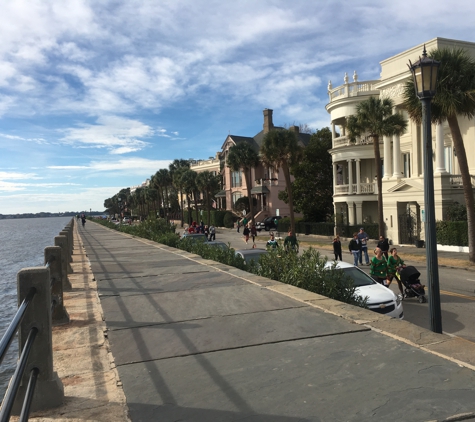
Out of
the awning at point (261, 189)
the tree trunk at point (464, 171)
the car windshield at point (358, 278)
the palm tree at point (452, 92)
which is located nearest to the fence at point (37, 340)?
the car windshield at point (358, 278)

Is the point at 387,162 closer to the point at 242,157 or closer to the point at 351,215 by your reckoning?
the point at 351,215

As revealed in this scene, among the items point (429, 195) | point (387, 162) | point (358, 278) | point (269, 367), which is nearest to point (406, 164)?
point (387, 162)

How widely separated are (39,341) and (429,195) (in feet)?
20.2

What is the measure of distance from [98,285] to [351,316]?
→ 20.2ft

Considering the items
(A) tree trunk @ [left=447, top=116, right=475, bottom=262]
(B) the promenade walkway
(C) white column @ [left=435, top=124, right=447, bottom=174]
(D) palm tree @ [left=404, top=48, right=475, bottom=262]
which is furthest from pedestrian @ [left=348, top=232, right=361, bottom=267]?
(B) the promenade walkway

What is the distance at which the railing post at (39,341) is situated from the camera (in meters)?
3.76

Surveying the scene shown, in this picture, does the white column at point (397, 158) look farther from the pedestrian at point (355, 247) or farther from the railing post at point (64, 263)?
the railing post at point (64, 263)

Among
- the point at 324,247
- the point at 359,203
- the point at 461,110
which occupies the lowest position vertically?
the point at 324,247

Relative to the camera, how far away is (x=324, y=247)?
3188 centimetres

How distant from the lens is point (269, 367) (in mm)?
4703

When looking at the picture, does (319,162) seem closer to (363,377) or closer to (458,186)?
(458,186)

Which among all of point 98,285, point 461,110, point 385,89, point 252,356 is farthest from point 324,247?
point 252,356

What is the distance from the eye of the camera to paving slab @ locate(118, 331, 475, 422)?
370 centimetres

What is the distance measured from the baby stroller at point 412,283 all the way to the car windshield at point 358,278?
4.61 feet
